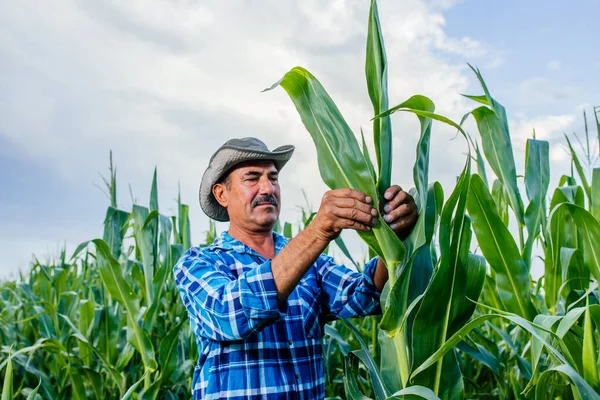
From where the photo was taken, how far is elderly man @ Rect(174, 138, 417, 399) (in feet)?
4.59

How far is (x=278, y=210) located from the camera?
6.80 feet

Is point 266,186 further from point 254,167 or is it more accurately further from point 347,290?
point 347,290

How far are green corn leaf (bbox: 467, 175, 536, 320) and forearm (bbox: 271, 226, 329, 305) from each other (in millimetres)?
389

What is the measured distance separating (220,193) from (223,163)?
171 millimetres

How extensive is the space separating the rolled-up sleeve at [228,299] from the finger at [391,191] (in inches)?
15.5

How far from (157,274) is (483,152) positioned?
56.8 inches

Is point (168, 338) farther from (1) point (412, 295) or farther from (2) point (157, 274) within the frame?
(1) point (412, 295)

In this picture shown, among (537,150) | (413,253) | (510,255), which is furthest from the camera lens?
(537,150)

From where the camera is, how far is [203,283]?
66.7 inches

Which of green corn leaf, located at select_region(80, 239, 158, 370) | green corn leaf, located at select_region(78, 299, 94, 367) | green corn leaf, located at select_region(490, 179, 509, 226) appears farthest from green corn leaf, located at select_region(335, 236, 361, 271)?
green corn leaf, located at select_region(78, 299, 94, 367)

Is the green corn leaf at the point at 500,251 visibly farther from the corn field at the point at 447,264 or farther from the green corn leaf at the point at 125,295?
the green corn leaf at the point at 125,295

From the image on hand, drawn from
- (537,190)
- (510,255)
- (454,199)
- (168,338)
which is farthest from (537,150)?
(168,338)

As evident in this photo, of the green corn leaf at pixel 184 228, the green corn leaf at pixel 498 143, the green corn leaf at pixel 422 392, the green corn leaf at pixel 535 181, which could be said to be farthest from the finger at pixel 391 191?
the green corn leaf at pixel 184 228

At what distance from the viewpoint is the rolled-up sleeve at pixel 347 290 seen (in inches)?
70.9
